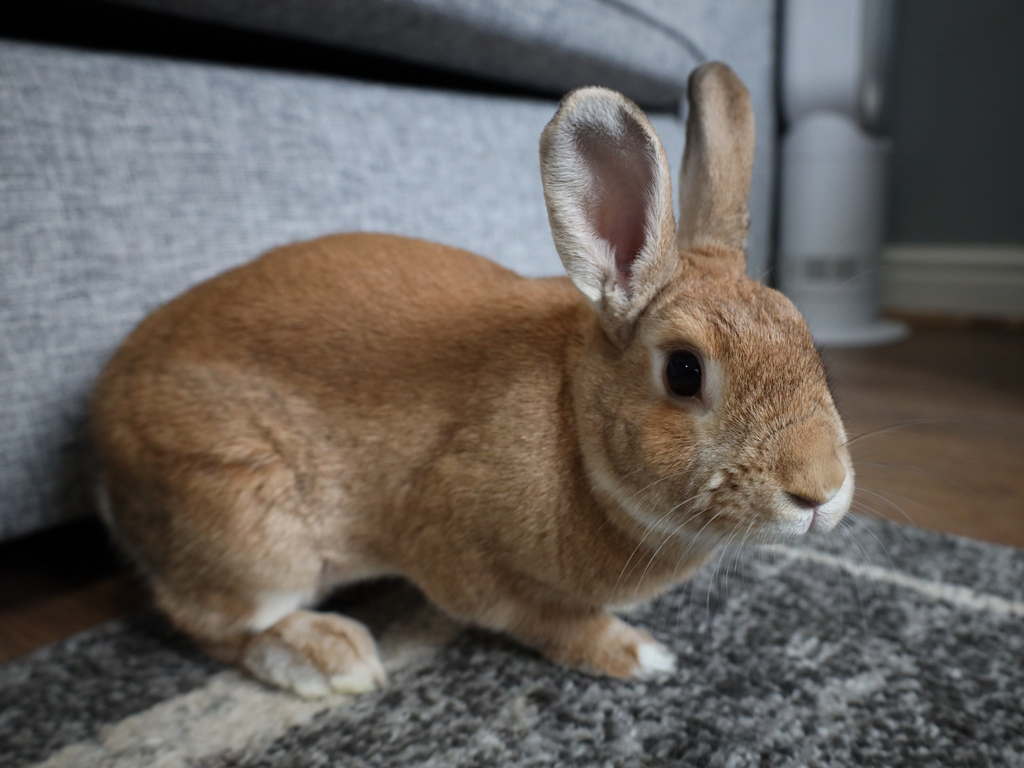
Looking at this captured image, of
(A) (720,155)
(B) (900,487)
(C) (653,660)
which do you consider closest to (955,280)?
(B) (900,487)

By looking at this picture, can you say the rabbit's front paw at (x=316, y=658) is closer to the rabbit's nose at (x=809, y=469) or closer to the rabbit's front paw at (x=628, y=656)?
the rabbit's front paw at (x=628, y=656)

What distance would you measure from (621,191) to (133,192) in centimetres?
64

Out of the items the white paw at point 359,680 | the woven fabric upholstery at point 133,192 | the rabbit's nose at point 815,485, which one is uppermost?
the woven fabric upholstery at point 133,192

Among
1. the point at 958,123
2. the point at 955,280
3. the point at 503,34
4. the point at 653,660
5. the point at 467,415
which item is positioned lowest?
the point at 955,280

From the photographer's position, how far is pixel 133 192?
955mm

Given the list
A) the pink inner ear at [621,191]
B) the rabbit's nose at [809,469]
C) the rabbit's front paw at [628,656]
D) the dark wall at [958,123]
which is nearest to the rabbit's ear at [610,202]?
the pink inner ear at [621,191]

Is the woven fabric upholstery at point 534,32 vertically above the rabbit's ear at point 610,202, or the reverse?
the woven fabric upholstery at point 534,32

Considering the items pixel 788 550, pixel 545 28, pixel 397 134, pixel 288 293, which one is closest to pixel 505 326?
pixel 288 293

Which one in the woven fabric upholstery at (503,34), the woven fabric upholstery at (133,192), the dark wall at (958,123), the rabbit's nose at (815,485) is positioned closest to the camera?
the rabbit's nose at (815,485)

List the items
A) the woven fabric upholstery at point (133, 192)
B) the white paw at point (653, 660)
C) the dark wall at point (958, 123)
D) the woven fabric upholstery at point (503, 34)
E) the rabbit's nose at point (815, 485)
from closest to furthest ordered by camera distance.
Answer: the rabbit's nose at point (815, 485) → the white paw at point (653, 660) → the woven fabric upholstery at point (133, 192) → the woven fabric upholstery at point (503, 34) → the dark wall at point (958, 123)

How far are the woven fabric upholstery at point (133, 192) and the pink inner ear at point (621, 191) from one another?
1.92 ft

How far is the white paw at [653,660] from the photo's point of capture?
0.74 meters

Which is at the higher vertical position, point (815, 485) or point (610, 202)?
point (610, 202)

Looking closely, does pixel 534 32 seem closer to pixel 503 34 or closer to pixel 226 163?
pixel 503 34
